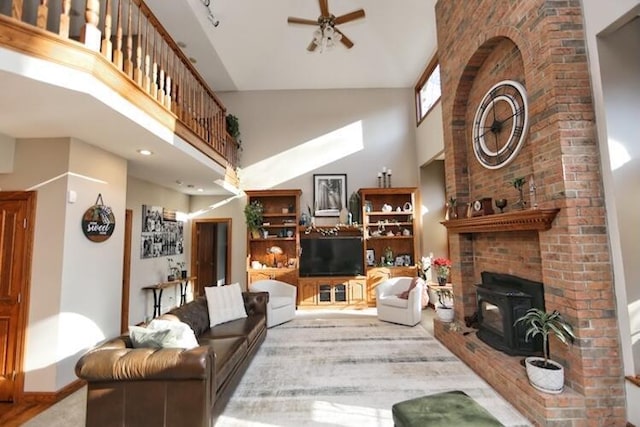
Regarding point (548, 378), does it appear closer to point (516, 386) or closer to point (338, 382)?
point (516, 386)

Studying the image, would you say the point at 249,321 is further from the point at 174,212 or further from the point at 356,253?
the point at 174,212

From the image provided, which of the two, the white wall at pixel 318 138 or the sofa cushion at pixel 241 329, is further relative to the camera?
the white wall at pixel 318 138

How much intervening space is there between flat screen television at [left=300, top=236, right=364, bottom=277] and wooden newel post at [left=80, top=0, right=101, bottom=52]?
4846 mm

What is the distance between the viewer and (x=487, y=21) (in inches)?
133

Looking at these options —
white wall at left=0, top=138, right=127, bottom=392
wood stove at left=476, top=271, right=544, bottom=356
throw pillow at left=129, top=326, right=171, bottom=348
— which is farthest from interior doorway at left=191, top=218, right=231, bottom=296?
wood stove at left=476, top=271, right=544, bottom=356

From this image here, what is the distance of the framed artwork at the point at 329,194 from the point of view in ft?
22.7

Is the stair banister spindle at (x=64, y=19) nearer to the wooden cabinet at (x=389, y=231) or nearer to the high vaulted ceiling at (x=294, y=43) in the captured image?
the high vaulted ceiling at (x=294, y=43)

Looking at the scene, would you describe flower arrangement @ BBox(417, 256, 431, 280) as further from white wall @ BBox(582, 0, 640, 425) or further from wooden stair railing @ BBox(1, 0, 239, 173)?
wooden stair railing @ BBox(1, 0, 239, 173)

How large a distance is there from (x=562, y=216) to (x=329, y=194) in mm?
4887

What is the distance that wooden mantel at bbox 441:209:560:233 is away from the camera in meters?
2.55

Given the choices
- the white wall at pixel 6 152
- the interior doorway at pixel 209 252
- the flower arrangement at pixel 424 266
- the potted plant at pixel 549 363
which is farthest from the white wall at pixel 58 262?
the flower arrangement at pixel 424 266

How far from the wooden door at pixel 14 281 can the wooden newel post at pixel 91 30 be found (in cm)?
175

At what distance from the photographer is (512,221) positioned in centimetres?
290

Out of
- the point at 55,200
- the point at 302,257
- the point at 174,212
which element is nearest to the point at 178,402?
the point at 55,200
